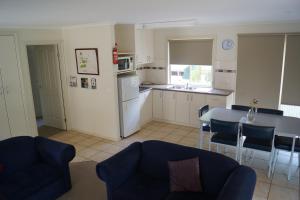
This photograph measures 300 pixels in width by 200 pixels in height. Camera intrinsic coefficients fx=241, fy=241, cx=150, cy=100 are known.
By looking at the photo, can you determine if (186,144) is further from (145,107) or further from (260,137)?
(260,137)

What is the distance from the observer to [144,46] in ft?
19.3

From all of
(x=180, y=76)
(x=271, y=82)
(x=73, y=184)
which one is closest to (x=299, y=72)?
(x=271, y=82)

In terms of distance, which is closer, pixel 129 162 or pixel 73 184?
pixel 129 162

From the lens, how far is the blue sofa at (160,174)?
93.9 inches

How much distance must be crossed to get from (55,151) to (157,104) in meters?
3.35

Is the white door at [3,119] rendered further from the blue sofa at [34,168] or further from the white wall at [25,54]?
the blue sofa at [34,168]

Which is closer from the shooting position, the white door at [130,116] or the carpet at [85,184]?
the carpet at [85,184]

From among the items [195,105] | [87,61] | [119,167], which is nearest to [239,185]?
[119,167]

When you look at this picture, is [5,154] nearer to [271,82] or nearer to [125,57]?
[125,57]

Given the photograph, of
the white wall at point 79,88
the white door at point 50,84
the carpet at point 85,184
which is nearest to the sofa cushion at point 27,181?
the carpet at point 85,184

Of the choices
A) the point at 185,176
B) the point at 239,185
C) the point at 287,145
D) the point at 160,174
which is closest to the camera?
the point at 239,185

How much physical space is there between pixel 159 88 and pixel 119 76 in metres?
1.28

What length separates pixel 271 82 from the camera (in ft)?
16.8

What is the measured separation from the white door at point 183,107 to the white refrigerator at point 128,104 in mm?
1039
